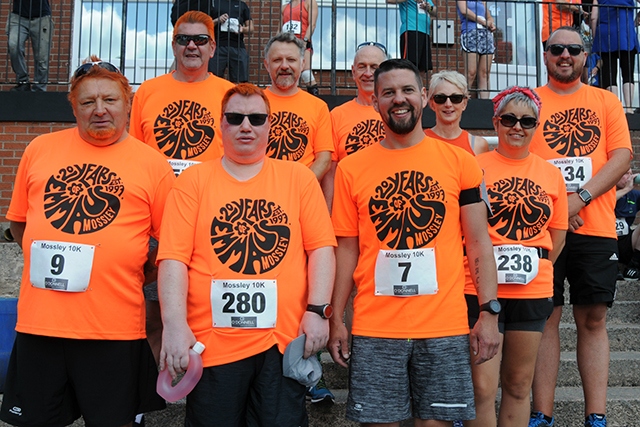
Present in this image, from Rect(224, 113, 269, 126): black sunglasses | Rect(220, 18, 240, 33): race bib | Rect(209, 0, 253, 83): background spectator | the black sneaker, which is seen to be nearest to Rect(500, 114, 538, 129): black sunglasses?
Rect(224, 113, 269, 126): black sunglasses

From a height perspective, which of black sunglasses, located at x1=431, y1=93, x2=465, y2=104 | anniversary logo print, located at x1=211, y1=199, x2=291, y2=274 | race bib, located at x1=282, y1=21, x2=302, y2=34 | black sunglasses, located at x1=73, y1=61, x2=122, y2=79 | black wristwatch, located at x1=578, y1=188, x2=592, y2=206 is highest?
race bib, located at x1=282, y1=21, x2=302, y2=34

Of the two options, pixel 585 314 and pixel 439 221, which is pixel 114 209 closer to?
pixel 439 221

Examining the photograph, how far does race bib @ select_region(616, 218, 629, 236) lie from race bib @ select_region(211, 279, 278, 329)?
5.22 m

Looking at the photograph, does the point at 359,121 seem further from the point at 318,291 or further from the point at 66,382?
the point at 66,382

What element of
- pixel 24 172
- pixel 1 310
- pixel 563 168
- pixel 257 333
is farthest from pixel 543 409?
pixel 1 310

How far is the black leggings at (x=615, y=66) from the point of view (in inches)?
321

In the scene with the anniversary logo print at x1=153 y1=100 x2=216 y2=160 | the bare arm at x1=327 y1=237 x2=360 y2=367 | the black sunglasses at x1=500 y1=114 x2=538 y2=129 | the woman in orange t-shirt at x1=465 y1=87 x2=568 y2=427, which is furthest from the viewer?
the anniversary logo print at x1=153 y1=100 x2=216 y2=160

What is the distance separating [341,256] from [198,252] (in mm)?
658

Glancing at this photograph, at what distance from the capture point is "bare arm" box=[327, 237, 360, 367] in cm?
299

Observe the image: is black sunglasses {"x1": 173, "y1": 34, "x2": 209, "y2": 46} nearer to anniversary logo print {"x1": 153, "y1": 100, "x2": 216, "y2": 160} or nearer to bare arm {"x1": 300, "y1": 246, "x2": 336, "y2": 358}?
anniversary logo print {"x1": 153, "y1": 100, "x2": 216, "y2": 160}

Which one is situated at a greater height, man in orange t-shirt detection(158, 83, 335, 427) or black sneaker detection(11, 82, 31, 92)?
black sneaker detection(11, 82, 31, 92)

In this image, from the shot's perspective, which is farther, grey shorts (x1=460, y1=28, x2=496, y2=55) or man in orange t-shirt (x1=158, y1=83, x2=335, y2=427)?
grey shorts (x1=460, y1=28, x2=496, y2=55)

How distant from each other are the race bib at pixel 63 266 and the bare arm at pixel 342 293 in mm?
1067

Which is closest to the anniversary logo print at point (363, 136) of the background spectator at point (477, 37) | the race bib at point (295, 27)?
the race bib at point (295, 27)
